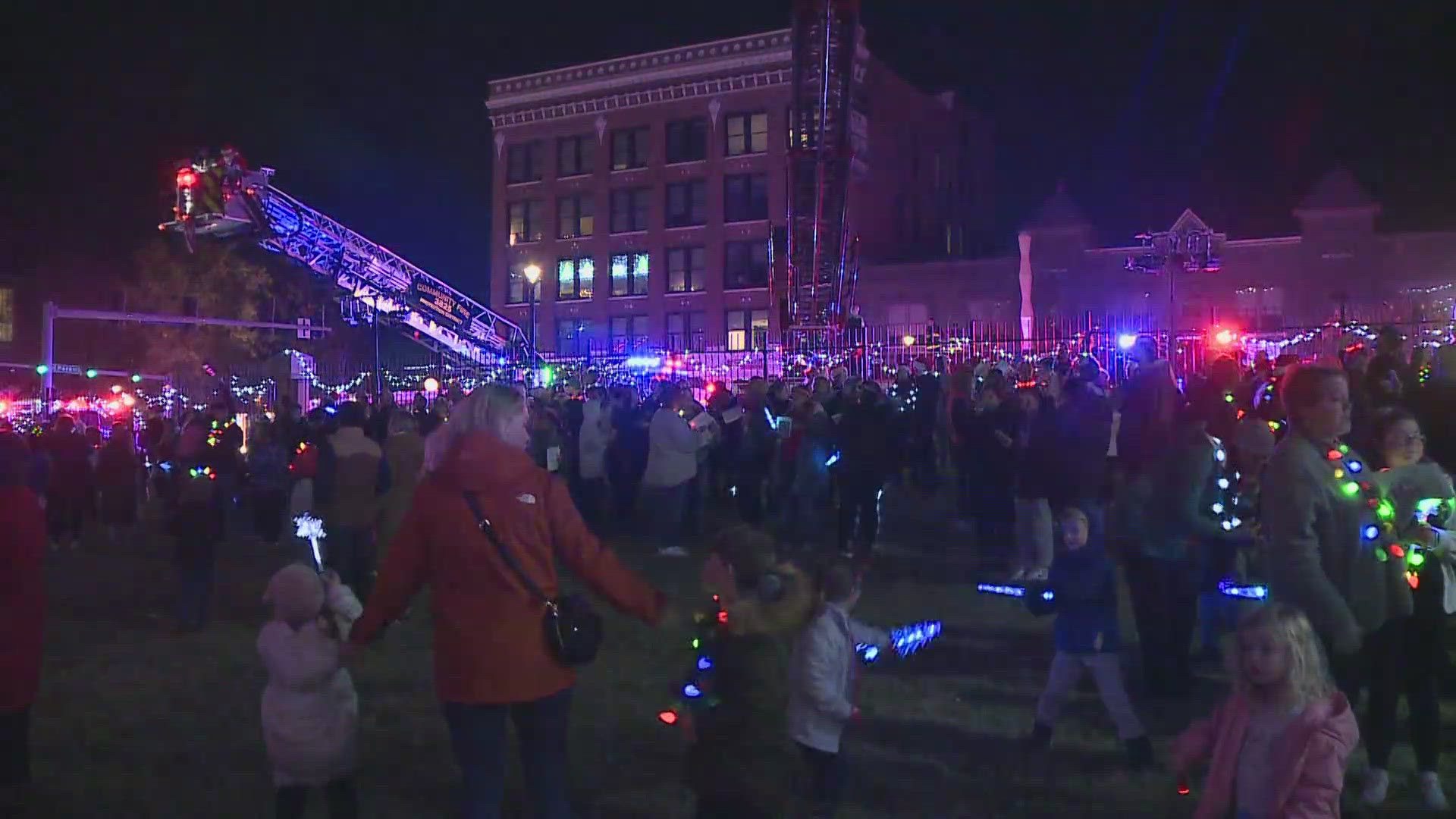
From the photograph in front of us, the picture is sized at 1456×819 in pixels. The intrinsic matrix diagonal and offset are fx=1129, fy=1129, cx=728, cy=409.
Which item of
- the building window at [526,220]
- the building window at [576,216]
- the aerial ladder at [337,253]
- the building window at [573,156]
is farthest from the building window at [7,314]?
the building window at [573,156]

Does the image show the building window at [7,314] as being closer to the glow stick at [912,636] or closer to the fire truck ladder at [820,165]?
the fire truck ladder at [820,165]

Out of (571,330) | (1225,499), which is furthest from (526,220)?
(1225,499)

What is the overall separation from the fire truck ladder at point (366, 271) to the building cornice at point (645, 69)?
14.8 meters

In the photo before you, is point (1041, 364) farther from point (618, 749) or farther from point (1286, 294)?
point (1286, 294)

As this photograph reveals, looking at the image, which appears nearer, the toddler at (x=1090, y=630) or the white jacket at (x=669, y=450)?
the toddler at (x=1090, y=630)

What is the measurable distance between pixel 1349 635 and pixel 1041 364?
1175cm

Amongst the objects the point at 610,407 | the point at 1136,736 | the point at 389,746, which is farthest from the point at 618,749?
the point at 610,407

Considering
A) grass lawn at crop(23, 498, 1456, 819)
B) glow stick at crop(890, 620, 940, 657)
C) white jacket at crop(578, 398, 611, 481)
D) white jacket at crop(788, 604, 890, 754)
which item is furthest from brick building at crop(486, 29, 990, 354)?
white jacket at crop(788, 604, 890, 754)

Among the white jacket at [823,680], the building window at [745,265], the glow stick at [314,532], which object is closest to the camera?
the white jacket at [823,680]

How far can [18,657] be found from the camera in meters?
5.24

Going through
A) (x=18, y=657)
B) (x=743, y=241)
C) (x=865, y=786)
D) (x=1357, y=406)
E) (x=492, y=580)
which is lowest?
(x=865, y=786)

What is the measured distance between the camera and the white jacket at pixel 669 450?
12445mm

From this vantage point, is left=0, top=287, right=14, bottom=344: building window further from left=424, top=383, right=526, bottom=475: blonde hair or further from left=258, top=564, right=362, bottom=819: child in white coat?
left=424, top=383, right=526, bottom=475: blonde hair

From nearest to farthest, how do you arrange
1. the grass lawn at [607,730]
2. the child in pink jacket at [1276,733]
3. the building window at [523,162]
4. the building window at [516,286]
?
the child in pink jacket at [1276,733] < the grass lawn at [607,730] < the building window at [523,162] < the building window at [516,286]
